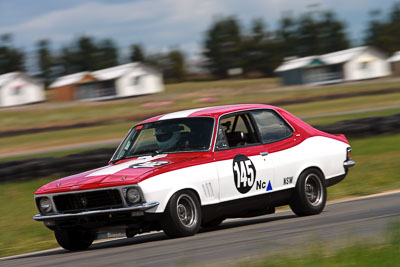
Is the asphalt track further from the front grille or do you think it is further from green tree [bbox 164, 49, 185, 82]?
green tree [bbox 164, 49, 185, 82]

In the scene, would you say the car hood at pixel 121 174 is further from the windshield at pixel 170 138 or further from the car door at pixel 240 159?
the car door at pixel 240 159

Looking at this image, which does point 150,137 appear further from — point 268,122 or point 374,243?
point 374,243

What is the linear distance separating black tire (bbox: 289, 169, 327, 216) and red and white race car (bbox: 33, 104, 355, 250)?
1 centimetres

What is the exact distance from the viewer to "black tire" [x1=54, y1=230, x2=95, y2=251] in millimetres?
7539

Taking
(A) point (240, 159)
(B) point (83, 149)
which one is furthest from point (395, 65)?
(A) point (240, 159)

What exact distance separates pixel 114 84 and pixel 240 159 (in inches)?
2904

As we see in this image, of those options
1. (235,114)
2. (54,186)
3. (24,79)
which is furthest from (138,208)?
(24,79)

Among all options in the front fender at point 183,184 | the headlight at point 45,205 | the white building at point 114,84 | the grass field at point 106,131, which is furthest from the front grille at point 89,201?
the white building at point 114,84

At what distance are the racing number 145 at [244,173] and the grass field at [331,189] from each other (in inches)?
100

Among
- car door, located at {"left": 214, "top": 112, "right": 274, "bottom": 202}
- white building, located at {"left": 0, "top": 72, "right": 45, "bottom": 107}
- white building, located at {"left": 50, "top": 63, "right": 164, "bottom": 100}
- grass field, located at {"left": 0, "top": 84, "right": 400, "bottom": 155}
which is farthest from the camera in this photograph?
white building, located at {"left": 50, "top": 63, "right": 164, "bottom": 100}

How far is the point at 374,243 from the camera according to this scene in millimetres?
5691

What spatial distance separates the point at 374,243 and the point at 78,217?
299 centimetres

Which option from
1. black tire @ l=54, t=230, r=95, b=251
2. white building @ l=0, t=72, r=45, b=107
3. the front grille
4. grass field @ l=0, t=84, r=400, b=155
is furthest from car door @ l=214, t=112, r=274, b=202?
white building @ l=0, t=72, r=45, b=107

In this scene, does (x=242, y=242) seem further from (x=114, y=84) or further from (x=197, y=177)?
(x=114, y=84)
